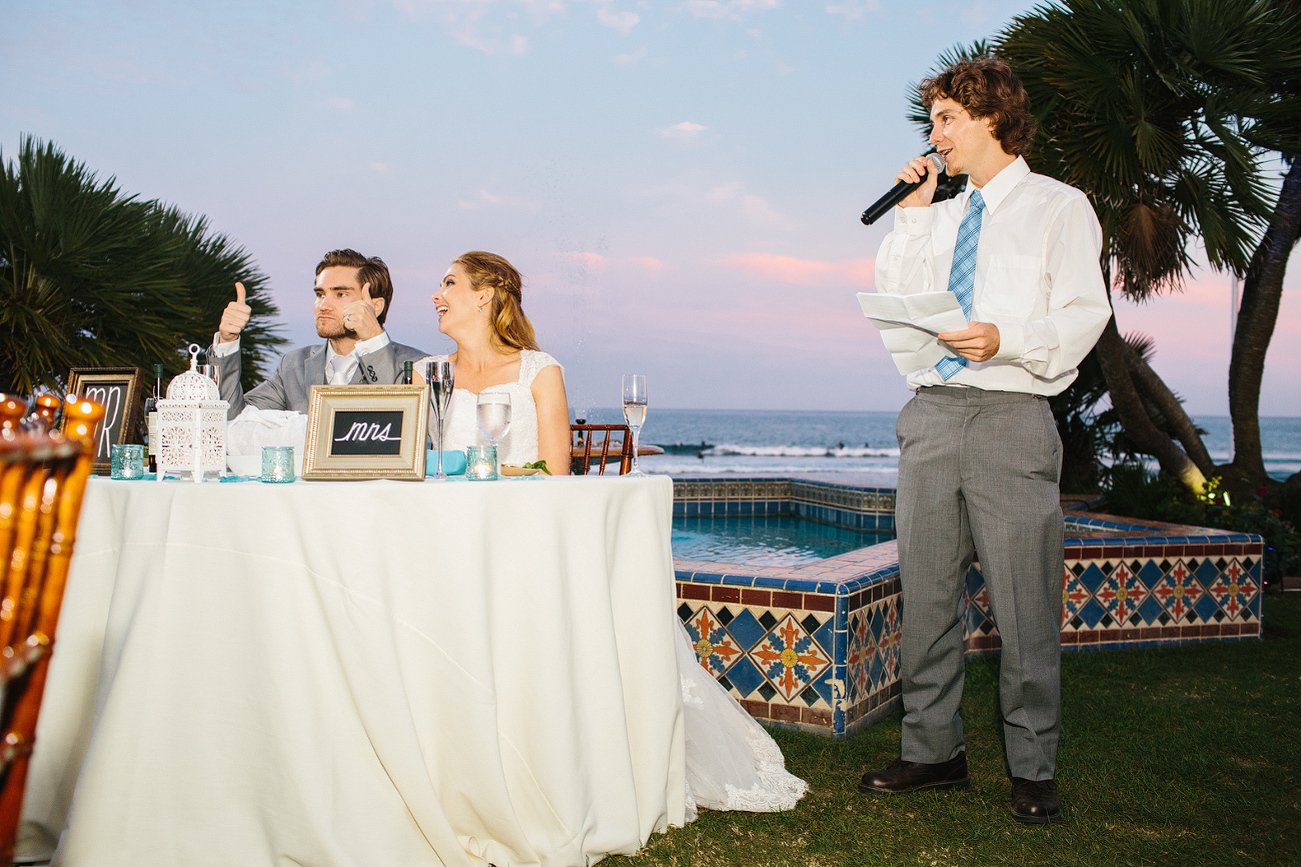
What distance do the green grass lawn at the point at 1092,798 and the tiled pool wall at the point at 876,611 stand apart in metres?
0.17

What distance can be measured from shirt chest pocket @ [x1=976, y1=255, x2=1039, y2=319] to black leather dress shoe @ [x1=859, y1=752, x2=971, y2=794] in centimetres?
117

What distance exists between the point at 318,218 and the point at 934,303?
12.4m

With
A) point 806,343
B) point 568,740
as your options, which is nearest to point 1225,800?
point 568,740

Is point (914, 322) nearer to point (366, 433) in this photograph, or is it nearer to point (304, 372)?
point (366, 433)

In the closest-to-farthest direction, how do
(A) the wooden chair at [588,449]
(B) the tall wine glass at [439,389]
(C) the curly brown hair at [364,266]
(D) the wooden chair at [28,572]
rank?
(D) the wooden chair at [28,572]
(B) the tall wine glass at [439,389]
(C) the curly brown hair at [364,266]
(A) the wooden chair at [588,449]

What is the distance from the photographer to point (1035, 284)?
6.73ft

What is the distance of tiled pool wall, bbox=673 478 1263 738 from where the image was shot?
2.76m

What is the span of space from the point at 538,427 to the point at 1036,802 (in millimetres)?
1614

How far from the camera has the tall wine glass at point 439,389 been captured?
1.69 meters

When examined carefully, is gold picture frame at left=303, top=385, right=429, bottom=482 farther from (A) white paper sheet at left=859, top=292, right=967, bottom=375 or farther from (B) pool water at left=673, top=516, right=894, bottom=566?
(B) pool water at left=673, top=516, right=894, bottom=566

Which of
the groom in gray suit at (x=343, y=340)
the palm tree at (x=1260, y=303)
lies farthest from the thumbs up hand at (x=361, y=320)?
the palm tree at (x=1260, y=303)

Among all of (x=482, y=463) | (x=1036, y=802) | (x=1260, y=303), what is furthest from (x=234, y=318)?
(x=1260, y=303)

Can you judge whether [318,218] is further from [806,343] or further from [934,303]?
[806,343]

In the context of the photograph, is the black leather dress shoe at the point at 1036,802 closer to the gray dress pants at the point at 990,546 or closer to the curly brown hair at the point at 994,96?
the gray dress pants at the point at 990,546
